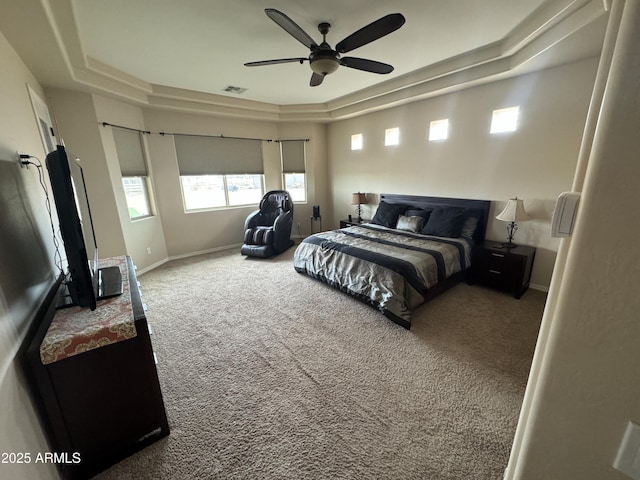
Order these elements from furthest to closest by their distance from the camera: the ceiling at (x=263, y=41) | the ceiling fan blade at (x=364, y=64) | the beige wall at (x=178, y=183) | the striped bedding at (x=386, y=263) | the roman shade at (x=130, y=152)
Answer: the beige wall at (x=178, y=183) < the roman shade at (x=130, y=152) < the striped bedding at (x=386, y=263) < the ceiling fan blade at (x=364, y=64) < the ceiling at (x=263, y=41)

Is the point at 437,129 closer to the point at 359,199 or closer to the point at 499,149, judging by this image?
the point at 499,149

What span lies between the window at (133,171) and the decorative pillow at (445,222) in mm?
4525

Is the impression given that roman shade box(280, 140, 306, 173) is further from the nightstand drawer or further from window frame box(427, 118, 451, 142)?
the nightstand drawer

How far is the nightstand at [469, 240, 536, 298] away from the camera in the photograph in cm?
299

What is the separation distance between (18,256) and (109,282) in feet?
1.72

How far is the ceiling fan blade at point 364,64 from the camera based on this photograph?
237cm

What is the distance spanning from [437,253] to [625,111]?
2655 mm

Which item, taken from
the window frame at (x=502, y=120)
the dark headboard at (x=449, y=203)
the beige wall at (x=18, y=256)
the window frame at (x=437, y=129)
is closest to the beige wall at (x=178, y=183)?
the dark headboard at (x=449, y=203)

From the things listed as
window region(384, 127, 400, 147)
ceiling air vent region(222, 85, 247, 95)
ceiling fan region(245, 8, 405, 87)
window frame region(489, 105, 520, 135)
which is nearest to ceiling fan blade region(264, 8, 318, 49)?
ceiling fan region(245, 8, 405, 87)

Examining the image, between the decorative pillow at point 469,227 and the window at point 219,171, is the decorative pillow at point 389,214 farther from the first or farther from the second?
the window at point 219,171

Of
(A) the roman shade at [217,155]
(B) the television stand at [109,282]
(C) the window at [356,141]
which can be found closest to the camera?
(B) the television stand at [109,282]

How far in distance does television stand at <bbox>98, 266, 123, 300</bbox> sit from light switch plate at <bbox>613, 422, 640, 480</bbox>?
7.16 ft

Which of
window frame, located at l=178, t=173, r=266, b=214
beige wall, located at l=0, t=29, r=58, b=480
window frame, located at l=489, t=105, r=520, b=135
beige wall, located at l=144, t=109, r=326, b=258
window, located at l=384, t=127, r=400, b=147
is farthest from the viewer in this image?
window frame, located at l=178, t=173, r=266, b=214

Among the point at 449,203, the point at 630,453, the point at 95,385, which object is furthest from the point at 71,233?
the point at 449,203
